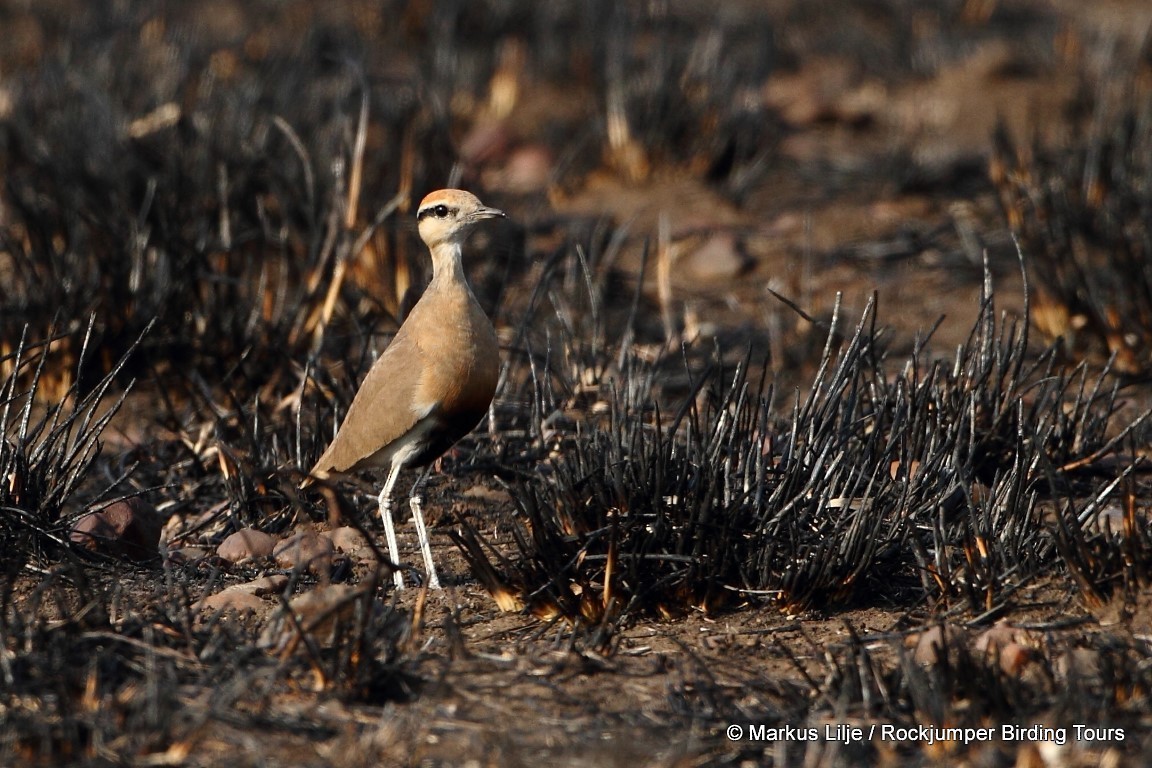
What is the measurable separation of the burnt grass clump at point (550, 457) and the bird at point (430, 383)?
9.8 inches

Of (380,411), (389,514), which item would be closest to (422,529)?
(389,514)

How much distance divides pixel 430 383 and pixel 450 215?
2.13 feet

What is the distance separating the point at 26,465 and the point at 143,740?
1461mm

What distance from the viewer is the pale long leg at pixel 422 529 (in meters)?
4.54

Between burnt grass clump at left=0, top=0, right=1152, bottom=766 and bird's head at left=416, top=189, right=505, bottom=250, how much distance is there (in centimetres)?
55

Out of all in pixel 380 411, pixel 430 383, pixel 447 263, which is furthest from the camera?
pixel 447 263

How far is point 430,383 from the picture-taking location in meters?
4.62

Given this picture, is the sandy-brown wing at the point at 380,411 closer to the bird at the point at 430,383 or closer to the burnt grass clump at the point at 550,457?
the bird at the point at 430,383

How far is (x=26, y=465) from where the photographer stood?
4.44 metres

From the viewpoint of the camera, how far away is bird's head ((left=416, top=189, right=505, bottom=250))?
16.1 feet

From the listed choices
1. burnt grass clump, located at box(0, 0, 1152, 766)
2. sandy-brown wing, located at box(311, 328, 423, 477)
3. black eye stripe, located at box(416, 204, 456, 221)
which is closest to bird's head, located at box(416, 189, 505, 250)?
black eye stripe, located at box(416, 204, 456, 221)

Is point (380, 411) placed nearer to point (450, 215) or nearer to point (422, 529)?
point (422, 529)

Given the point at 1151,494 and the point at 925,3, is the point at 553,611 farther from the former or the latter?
the point at 925,3

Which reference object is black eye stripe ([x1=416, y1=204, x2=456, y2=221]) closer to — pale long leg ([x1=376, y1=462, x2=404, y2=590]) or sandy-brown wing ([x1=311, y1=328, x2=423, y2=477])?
sandy-brown wing ([x1=311, y1=328, x2=423, y2=477])
